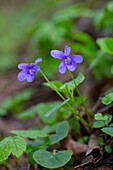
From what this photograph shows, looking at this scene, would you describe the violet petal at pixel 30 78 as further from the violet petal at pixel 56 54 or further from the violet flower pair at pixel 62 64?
the violet petal at pixel 56 54

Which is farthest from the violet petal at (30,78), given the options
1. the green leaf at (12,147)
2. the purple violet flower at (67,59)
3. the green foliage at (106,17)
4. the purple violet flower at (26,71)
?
the green foliage at (106,17)

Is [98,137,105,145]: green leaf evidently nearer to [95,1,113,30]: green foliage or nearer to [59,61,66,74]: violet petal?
[59,61,66,74]: violet petal

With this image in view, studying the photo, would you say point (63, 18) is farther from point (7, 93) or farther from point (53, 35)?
point (7, 93)

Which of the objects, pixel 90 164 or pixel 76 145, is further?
pixel 76 145

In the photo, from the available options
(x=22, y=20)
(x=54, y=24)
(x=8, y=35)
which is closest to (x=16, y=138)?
(x=54, y=24)

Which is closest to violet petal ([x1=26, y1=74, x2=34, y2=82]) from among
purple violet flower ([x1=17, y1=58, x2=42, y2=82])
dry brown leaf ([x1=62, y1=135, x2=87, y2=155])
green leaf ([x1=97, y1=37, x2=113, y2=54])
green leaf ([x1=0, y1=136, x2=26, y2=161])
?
purple violet flower ([x1=17, y1=58, x2=42, y2=82])
